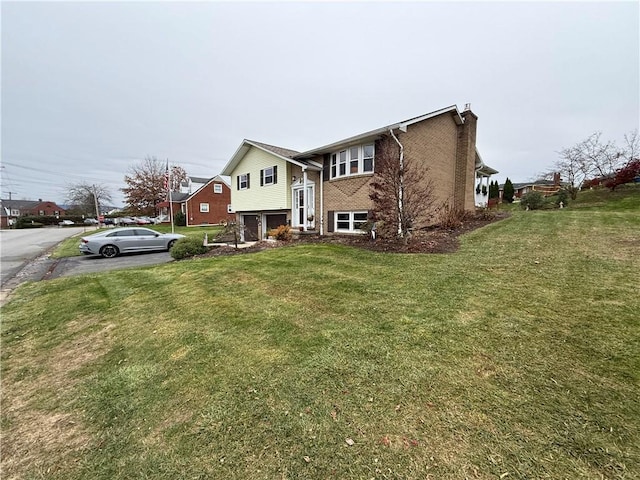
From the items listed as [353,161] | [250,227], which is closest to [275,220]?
[250,227]

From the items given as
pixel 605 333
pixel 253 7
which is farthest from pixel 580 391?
pixel 253 7

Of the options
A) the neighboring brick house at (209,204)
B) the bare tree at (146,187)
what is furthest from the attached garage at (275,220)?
the bare tree at (146,187)

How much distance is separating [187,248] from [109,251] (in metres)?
5.76

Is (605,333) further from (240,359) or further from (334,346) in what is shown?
(240,359)

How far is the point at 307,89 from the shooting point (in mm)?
16844

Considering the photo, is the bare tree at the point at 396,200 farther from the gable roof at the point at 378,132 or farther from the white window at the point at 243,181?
the white window at the point at 243,181

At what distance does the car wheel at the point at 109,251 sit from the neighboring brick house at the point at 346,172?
27.3 feet

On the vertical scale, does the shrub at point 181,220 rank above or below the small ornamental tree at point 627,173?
below

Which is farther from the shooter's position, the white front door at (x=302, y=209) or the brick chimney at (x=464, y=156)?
the brick chimney at (x=464, y=156)

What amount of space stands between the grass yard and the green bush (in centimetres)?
683

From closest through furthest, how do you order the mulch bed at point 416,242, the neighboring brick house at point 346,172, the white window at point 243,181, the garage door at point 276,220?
the mulch bed at point 416,242 → the neighboring brick house at point 346,172 → the garage door at point 276,220 → the white window at point 243,181

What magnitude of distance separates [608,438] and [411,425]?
1386 mm

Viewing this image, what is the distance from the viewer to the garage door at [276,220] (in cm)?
1763

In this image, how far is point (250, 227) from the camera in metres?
20.7
